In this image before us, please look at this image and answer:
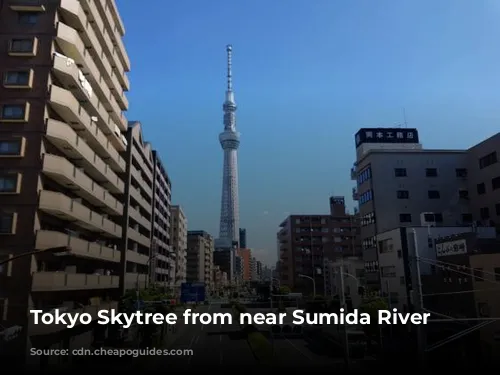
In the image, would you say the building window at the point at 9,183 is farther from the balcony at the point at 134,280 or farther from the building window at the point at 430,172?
the building window at the point at 430,172

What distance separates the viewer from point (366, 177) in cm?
5938

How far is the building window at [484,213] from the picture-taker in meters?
52.6

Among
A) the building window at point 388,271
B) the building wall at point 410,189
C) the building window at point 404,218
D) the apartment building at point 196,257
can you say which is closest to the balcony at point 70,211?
the building window at point 388,271

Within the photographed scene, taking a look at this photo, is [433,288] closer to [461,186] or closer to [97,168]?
[461,186]

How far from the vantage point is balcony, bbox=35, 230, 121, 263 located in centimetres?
2938

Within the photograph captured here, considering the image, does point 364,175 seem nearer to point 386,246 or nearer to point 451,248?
point 386,246

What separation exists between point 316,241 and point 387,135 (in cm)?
4988

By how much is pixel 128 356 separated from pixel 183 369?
7.09 metres

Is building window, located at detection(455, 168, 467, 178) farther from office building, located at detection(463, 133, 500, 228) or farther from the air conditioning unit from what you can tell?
the air conditioning unit

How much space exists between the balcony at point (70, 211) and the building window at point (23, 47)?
10.5 m

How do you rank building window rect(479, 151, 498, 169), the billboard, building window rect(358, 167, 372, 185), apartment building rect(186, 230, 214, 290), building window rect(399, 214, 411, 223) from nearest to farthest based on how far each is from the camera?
1. building window rect(479, 151, 498, 169)
2. building window rect(399, 214, 411, 223)
3. building window rect(358, 167, 372, 185)
4. the billboard
5. apartment building rect(186, 230, 214, 290)

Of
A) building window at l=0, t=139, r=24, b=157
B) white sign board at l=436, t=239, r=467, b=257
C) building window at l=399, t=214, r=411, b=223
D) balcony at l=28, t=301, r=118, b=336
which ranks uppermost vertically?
building window at l=0, t=139, r=24, b=157

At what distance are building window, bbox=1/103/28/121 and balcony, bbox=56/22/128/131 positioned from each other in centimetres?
595

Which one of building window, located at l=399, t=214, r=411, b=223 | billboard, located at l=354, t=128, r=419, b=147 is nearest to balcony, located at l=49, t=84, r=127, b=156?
billboard, located at l=354, t=128, r=419, b=147
